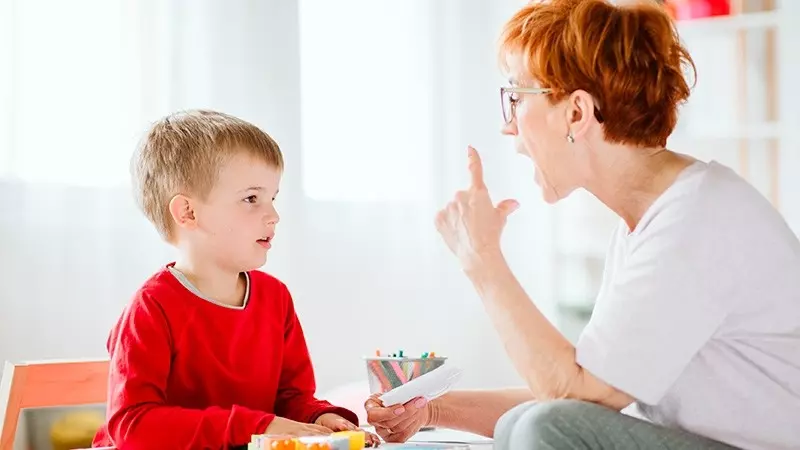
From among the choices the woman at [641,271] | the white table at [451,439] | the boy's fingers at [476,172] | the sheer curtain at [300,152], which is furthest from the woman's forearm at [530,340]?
the sheer curtain at [300,152]

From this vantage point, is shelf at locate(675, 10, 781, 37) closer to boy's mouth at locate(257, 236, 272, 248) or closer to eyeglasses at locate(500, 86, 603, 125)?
eyeglasses at locate(500, 86, 603, 125)

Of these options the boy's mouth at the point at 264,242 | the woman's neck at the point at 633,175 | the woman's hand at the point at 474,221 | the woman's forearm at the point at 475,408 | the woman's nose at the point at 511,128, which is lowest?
the woman's forearm at the point at 475,408

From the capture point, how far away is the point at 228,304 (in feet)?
5.62

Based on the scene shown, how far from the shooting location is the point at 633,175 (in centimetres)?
154

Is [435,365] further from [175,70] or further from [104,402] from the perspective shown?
[175,70]

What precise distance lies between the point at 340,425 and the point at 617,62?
A: 2.36 ft

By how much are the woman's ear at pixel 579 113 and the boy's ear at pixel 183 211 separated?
0.63 metres

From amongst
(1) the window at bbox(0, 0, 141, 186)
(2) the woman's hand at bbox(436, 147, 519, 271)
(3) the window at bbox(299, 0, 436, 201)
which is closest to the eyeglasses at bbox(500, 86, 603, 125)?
(2) the woman's hand at bbox(436, 147, 519, 271)

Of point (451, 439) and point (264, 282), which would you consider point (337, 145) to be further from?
point (264, 282)

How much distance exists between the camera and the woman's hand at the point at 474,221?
1491 millimetres

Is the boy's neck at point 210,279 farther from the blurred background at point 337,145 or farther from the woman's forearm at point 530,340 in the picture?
the blurred background at point 337,145

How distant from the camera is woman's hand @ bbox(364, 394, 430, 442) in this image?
168 cm

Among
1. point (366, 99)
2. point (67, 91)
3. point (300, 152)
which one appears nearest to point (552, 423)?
point (67, 91)

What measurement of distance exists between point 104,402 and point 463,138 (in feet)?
6.51
